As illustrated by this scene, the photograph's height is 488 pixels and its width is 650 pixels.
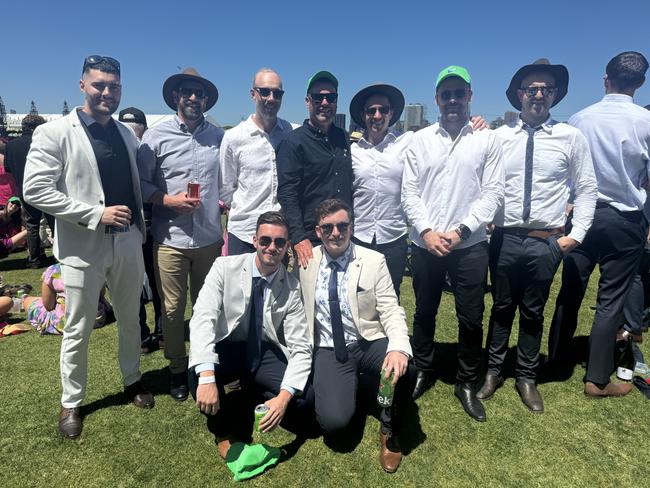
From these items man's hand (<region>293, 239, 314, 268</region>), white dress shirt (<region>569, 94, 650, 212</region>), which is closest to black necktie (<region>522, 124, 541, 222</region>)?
white dress shirt (<region>569, 94, 650, 212</region>)

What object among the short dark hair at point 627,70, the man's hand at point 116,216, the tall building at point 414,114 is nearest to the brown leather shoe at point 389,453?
the man's hand at point 116,216

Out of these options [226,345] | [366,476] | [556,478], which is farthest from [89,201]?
[556,478]

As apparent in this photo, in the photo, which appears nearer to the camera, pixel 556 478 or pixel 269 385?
pixel 556 478

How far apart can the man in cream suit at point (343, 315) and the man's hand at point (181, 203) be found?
1.12 m

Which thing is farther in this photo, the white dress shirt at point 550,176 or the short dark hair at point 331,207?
the white dress shirt at point 550,176

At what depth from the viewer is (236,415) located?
11.5ft

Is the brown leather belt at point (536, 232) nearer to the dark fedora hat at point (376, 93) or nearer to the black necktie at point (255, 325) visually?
the dark fedora hat at point (376, 93)

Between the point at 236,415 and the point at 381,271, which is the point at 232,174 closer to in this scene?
the point at 381,271

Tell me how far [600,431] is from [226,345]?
3.26 meters

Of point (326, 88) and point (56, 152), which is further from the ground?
point (326, 88)

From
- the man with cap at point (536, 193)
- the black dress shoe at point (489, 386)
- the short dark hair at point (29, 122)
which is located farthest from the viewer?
the short dark hair at point (29, 122)

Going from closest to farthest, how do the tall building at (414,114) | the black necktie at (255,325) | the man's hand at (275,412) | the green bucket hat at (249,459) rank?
1. the man's hand at (275,412)
2. the green bucket hat at (249,459)
3. the black necktie at (255,325)
4. the tall building at (414,114)

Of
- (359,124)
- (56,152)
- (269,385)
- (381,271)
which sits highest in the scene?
(359,124)

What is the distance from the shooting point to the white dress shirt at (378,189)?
371 centimetres
